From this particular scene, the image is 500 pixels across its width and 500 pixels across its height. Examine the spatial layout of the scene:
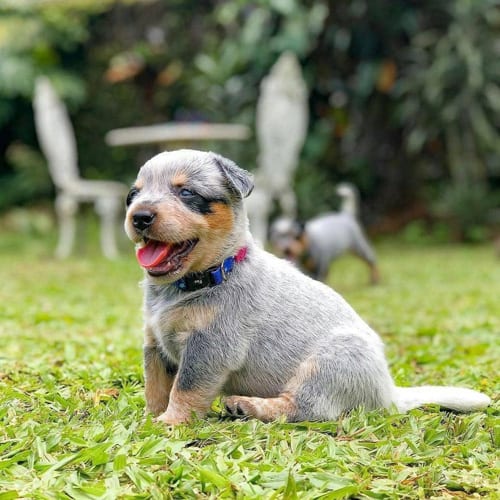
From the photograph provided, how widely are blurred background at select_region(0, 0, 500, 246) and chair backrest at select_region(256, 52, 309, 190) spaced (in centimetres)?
137

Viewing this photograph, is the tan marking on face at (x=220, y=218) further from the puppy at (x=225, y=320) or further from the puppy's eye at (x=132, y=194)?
the puppy's eye at (x=132, y=194)

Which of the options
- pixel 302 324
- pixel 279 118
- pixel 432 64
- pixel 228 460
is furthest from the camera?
pixel 432 64

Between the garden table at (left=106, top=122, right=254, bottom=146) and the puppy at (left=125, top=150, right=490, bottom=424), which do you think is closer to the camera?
the puppy at (left=125, top=150, right=490, bottom=424)

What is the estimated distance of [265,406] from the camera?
3105 millimetres

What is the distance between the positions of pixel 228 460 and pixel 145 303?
0.81 m

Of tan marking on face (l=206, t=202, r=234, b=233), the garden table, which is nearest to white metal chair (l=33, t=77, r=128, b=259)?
the garden table

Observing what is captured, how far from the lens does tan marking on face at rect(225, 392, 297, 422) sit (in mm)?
3098

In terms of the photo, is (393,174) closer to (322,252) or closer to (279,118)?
(279,118)

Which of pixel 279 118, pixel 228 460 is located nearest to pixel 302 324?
pixel 228 460

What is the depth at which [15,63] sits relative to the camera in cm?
1523

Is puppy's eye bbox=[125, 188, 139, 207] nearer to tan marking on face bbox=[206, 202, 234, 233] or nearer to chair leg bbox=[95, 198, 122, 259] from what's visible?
tan marking on face bbox=[206, 202, 234, 233]

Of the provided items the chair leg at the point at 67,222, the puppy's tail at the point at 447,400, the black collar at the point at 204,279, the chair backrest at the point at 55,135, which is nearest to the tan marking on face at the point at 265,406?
the black collar at the point at 204,279

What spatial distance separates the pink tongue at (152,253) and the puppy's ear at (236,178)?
35 centimetres

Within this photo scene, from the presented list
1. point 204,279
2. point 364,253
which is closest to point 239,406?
point 204,279
